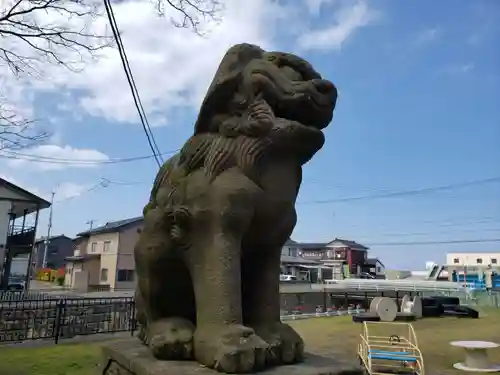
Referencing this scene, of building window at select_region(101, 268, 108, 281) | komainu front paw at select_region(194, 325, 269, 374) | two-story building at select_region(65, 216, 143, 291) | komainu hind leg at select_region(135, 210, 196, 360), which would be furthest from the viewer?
building window at select_region(101, 268, 108, 281)

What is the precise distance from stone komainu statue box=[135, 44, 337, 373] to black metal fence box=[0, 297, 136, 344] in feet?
22.6

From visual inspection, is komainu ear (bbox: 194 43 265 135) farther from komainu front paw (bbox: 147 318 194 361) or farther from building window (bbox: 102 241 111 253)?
building window (bbox: 102 241 111 253)

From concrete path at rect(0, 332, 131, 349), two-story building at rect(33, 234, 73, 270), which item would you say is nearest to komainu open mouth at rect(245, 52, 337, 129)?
concrete path at rect(0, 332, 131, 349)

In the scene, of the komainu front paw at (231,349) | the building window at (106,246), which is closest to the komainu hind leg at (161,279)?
the komainu front paw at (231,349)

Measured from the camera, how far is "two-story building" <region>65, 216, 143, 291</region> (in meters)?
25.1

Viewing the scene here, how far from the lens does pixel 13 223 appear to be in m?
19.5

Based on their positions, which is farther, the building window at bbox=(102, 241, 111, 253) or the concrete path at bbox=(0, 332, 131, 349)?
the building window at bbox=(102, 241, 111, 253)

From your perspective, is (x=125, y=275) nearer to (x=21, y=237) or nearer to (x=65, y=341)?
(x=21, y=237)

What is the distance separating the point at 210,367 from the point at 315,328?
991cm

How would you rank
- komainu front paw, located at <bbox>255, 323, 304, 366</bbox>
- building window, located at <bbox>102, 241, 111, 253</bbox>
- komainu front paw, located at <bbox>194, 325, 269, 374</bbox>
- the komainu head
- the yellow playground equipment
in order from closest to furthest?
komainu front paw, located at <bbox>194, 325, 269, 374</bbox>, komainu front paw, located at <bbox>255, 323, 304, 366</bbox>, the komainu head, the yellow playground equipment, building window, located at <bbox>102, 241, 111, 253</bbox>

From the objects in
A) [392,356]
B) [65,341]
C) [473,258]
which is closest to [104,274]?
[65,341]

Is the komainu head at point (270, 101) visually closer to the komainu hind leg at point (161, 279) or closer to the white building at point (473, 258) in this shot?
the komainu hind leg at point (161, 279)

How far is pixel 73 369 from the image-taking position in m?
5.76

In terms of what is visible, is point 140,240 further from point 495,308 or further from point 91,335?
point 495,308
